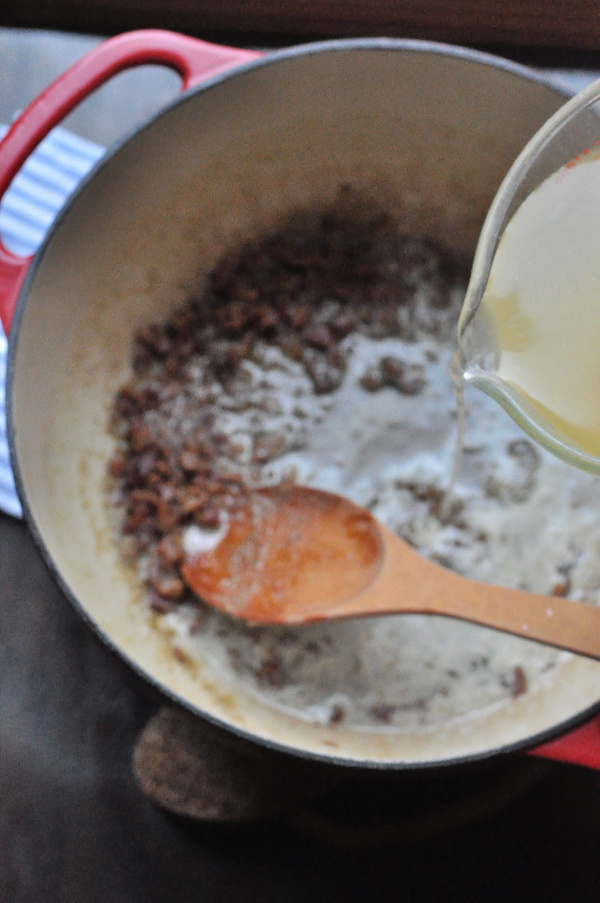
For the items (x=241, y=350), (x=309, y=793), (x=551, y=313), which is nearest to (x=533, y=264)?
(x=551, y=313)

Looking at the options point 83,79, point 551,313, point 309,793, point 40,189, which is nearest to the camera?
point 551,313

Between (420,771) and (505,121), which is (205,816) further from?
(505,121)

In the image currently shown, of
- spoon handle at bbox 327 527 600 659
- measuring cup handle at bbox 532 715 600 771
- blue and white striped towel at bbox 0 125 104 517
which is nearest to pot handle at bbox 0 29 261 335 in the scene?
blue and white striped towel at bbox 0 125 104 517

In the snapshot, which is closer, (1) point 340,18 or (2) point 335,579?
(2) point 335,579

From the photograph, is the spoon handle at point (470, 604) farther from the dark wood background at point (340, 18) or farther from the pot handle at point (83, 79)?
the dark wood background at point (340, 18)

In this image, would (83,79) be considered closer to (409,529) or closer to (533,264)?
(533,264)

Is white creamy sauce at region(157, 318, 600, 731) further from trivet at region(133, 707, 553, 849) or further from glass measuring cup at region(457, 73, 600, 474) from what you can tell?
glass measuring cup at region(457, 73, 600, 474)
